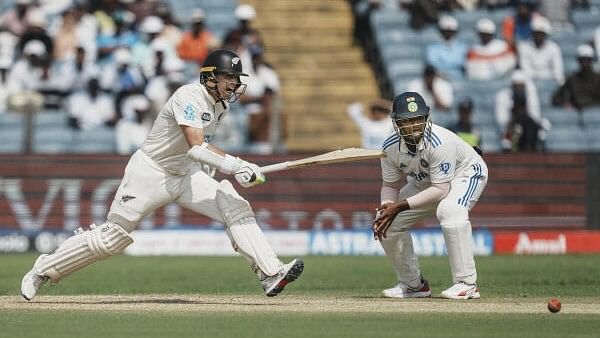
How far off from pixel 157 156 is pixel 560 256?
7.97 meters

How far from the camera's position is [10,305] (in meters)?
9.78

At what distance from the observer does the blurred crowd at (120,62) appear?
17.8 m

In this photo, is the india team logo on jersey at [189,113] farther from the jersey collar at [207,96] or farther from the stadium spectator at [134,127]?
the stadium spectator at [134,127]

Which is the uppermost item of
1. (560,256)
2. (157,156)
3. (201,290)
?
(157,156)

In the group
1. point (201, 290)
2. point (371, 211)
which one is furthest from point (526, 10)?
point (201, 290)

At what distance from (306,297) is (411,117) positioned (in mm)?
1716

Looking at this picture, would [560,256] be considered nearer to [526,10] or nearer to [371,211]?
[371,211]

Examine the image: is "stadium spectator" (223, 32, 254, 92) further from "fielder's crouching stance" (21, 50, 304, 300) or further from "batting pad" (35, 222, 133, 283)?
"batting pad" (35, 222, 133, 283)

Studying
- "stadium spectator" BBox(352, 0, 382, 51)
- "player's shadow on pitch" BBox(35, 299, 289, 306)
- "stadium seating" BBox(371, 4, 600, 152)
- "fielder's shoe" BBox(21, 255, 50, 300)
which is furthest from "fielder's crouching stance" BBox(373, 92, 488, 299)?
"stadium spectator" BBox(352, 0, 382, 51)

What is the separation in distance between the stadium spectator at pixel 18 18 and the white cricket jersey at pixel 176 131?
1024 cm

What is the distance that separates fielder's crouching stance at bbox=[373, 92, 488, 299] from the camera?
10016 millimetres

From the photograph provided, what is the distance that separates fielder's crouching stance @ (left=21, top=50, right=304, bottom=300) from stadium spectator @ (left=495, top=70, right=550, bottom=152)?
8.43 meters

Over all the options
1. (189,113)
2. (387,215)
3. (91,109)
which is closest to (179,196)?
(189,113)

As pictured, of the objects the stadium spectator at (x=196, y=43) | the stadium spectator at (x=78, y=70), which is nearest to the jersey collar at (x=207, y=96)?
the stadium spectator at (x=78, y=70)
